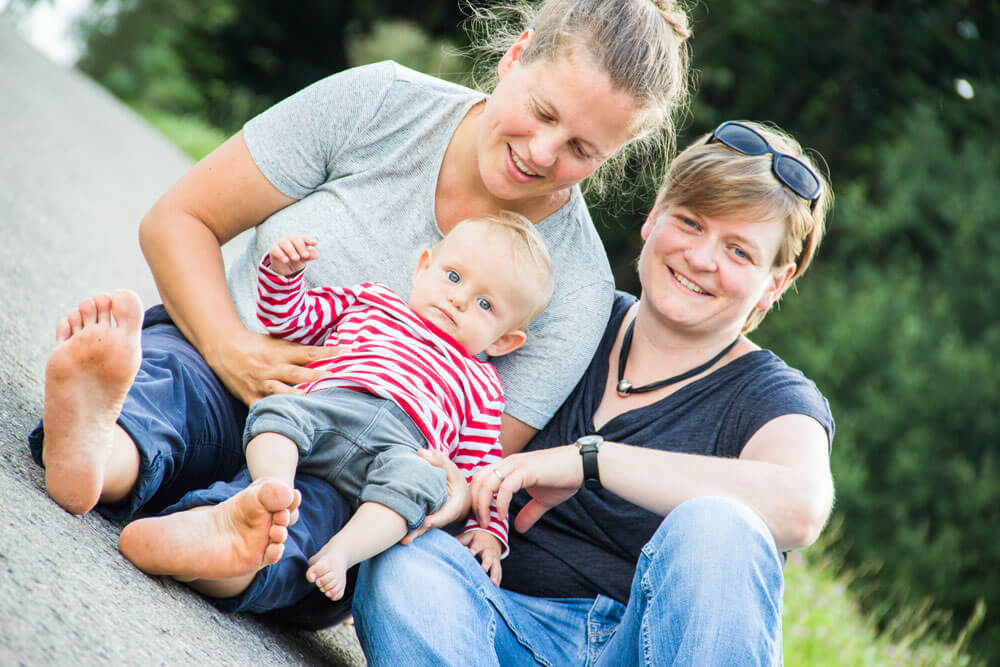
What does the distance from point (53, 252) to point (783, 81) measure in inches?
305

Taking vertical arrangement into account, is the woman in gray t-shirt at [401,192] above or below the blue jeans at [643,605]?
above

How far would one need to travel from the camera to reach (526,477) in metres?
2.04

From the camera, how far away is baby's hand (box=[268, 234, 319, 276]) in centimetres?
206

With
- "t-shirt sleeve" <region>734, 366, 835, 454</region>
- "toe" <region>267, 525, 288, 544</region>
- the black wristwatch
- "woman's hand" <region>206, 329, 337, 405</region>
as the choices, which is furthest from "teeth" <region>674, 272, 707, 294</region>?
"toe" <region>267, 525, 288, 544</region>

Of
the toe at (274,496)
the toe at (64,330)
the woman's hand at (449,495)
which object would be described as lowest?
the woman's hand at (449,495)

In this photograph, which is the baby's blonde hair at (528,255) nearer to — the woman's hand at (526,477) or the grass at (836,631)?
the woman's hand at (526,477)

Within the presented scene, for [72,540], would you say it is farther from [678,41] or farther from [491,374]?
[678,41]

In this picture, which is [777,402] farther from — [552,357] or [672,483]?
[552,357]

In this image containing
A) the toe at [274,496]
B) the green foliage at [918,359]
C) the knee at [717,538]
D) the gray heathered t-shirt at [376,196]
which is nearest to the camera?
the toe at [274,496]

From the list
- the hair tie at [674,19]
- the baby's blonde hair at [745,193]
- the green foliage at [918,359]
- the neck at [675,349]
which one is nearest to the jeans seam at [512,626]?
the neck at [675,349]

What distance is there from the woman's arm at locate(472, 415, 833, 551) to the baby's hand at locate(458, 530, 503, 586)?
0.09 meters

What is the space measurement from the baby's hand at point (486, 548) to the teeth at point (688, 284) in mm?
753

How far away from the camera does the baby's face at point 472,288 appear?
230 cm

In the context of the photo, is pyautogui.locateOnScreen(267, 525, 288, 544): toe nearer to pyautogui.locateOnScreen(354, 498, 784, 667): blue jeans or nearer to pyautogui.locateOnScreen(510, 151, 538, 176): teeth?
pyautogui.locateOnScreen(354, 498, 784, 667): blue jeans
